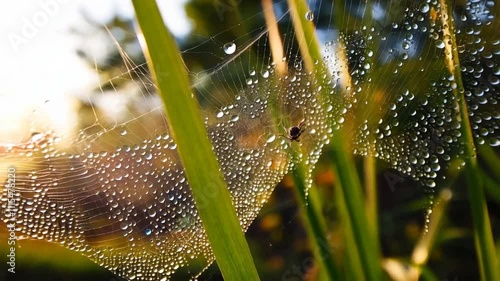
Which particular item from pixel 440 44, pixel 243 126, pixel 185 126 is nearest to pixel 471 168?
pixel 440 44

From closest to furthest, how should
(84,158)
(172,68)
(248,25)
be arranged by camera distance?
(172,68)
(84,158)
(248,25)

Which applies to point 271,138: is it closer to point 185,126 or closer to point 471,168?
point 471,168

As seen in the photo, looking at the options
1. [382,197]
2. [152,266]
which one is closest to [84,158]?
[152,266]

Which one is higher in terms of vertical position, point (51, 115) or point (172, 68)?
point (51, 115)

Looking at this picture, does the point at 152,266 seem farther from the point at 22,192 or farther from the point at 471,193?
the point at 471,193

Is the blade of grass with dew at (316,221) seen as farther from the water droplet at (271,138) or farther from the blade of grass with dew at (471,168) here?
the blade of grass with dew at (471,168)

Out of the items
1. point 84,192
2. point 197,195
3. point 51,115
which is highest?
point 51,115
